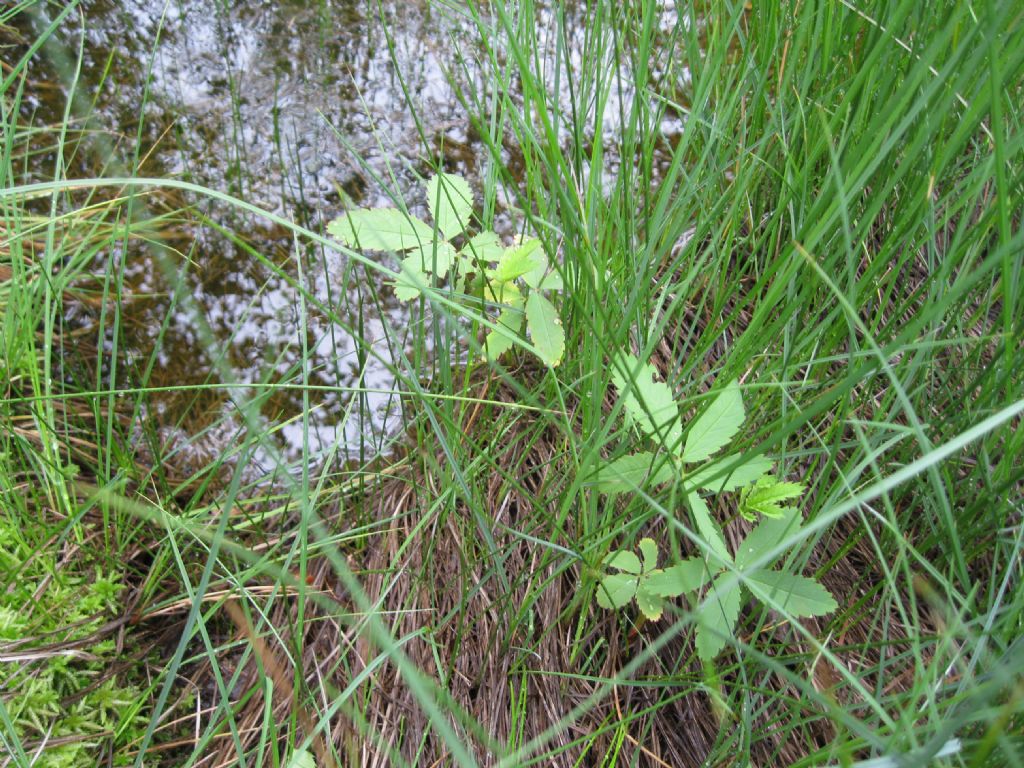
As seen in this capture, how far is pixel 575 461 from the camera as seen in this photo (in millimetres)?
982

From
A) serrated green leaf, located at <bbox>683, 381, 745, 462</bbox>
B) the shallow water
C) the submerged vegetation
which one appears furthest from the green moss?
serrated green leaf, located at <bbox>683, 381, 745, 462</bbox>

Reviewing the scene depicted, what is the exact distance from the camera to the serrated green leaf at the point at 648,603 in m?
0.97

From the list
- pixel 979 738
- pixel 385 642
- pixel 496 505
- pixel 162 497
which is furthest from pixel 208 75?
pixel 979 738

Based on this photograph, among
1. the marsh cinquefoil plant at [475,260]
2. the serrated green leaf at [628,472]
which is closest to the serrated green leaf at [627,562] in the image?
the serrated green leaf at [628,472]

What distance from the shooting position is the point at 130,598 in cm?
123

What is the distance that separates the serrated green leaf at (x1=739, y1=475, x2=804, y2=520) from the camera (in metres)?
0.91

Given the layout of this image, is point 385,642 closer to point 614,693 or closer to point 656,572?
point 656,572

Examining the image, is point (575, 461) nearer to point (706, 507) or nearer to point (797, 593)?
point (706, 507)

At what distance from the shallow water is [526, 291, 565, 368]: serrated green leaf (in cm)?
36

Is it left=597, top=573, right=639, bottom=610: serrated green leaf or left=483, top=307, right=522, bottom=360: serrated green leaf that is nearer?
left=597, top=573, right=639, bottom=610: serrated green leaf

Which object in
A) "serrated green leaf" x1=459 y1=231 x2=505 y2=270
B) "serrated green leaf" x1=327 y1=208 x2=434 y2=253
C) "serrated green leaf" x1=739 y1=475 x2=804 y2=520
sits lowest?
"serrated green leaf" x1=739 y1=475 x2=804 y2=520

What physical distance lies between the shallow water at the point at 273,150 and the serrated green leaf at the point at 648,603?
64cm

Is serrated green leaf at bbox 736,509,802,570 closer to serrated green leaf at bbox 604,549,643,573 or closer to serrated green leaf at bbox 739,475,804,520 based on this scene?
serrated green leaf at bbox 739,475,804,520

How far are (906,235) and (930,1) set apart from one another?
0.39m
